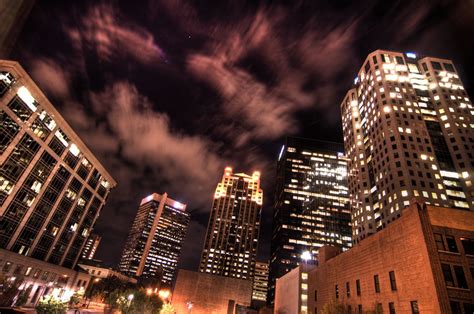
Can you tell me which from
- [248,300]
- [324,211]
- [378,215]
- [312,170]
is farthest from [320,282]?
[312,170]

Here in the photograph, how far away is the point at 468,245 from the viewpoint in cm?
3078

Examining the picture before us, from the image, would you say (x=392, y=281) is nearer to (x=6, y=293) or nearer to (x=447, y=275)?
(x=447, y=275)

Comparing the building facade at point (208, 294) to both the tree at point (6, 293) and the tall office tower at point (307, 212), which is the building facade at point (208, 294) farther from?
the tall office tower at point (307, 212)

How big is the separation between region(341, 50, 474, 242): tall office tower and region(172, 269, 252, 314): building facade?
4730 cm

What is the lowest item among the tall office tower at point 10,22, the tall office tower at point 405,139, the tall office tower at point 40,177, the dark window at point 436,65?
the tall office tower at point 10,22

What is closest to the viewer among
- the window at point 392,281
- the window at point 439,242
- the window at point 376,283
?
the window at point 439,242

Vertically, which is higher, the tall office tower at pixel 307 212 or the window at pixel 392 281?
the tall office tower at pixel 307 212

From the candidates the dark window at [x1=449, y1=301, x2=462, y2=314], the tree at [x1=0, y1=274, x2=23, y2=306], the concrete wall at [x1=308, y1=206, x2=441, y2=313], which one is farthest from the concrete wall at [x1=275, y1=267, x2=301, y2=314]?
the tree at [x1=0, y1=274, x2=23, y2=306]

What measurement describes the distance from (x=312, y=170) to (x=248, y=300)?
11154 centimetres

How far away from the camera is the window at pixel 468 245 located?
30.4 metres

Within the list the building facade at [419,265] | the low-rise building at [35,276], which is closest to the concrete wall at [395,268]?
the building facade at [419,265]

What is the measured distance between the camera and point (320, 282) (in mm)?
54250

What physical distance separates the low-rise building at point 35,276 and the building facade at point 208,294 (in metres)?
33.9

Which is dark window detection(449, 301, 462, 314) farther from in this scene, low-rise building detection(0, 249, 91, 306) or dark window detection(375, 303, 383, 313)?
low-rise building detection(0, 249, 91, 306)
